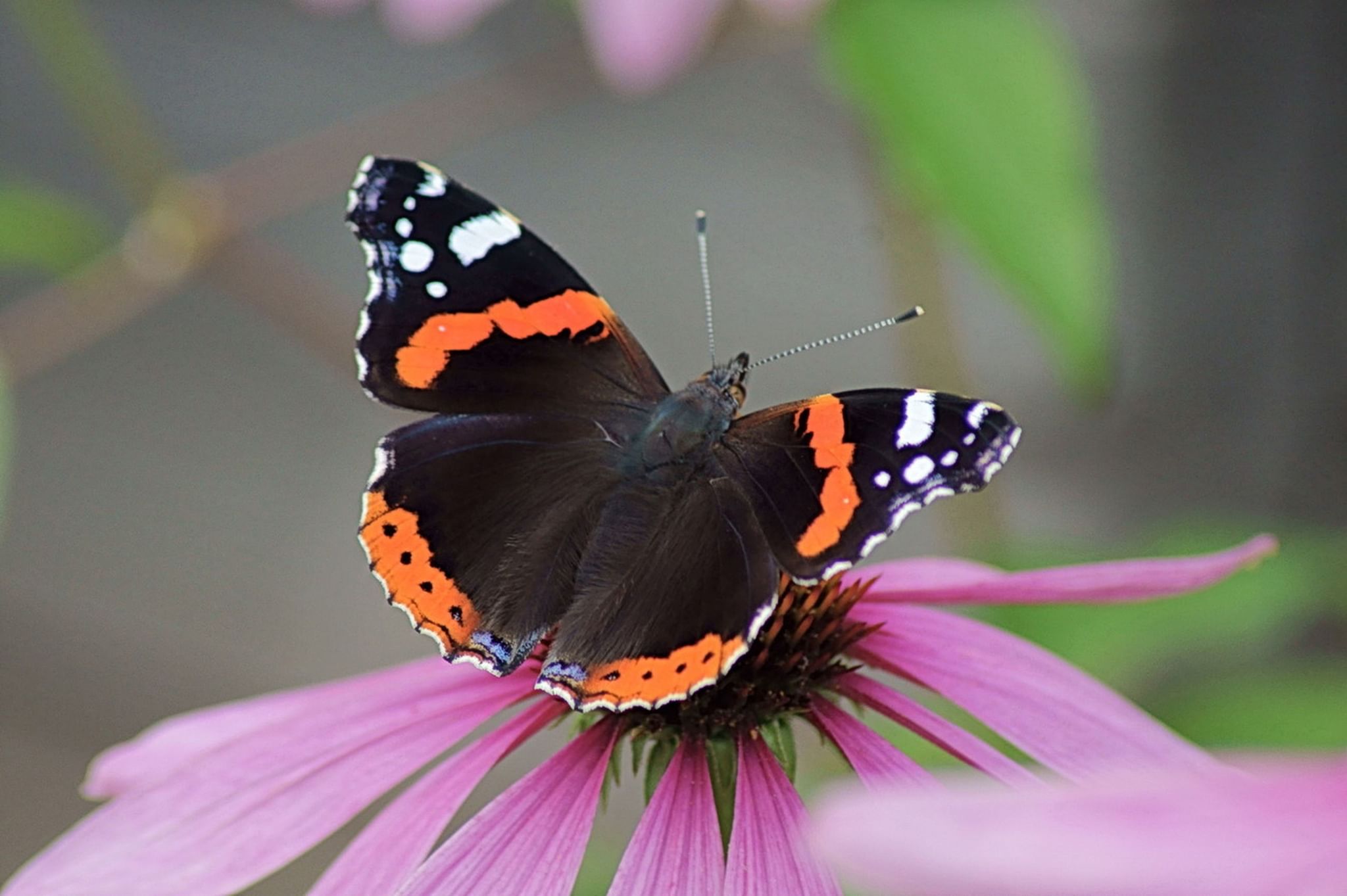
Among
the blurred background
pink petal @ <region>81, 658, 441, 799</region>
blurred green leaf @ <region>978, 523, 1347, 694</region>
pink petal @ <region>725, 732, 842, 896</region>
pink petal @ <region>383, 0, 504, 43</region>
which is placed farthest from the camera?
the blurred background

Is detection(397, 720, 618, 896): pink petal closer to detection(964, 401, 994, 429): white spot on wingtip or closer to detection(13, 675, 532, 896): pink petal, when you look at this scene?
detection(13, 675, 532, 896): pink petal

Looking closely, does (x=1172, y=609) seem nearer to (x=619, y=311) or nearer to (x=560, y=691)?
(x=560, y=691)

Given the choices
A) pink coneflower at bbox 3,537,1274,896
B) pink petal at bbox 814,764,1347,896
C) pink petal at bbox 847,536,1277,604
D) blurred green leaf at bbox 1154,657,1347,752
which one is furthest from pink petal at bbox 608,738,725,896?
blurred green leaf at bbox 1154,657,1347,752

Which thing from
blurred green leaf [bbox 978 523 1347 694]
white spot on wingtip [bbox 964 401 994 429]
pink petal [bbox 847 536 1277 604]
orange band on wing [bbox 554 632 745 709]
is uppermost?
white spot on wingtip [bbox 964 401 994 429]

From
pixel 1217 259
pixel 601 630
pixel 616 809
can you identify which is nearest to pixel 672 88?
pixel 1217 259

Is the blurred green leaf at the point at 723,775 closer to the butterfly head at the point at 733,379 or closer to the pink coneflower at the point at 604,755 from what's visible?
the pink coneflower at the point at 604,755

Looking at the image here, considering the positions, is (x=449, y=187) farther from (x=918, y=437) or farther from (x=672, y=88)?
(x=672, y=88)
